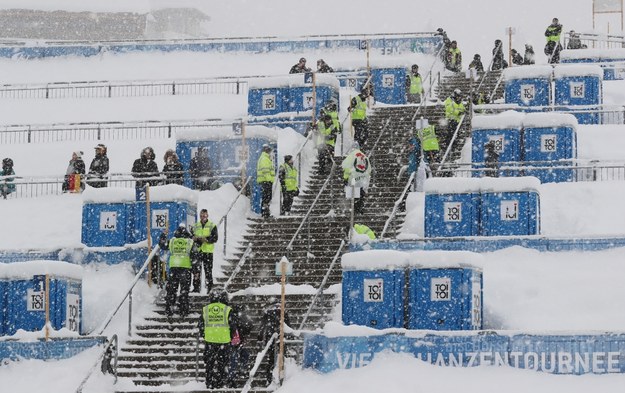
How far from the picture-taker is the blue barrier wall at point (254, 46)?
52406mm

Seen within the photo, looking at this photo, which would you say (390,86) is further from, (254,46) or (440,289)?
(440,289)

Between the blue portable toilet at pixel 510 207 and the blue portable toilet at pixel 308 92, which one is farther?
the blue portable toilet at pixel 308 92

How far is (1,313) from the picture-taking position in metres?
27.3

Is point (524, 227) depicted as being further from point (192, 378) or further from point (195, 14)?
point (195, 14)

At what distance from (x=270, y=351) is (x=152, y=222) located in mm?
7521

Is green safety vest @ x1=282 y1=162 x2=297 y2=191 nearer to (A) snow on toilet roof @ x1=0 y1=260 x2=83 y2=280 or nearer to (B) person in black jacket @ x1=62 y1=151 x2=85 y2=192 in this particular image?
(B) person in black jacket @ x1=62 y1=151 x2=85 y2=192

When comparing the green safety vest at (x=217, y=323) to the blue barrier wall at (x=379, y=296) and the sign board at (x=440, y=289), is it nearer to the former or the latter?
the blue barrier wall at (x=379, y=296)

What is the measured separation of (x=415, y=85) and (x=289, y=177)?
455 inches

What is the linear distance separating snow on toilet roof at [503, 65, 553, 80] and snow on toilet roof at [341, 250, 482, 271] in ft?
54.2

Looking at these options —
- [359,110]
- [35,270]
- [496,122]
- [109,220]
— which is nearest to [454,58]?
[359,110]

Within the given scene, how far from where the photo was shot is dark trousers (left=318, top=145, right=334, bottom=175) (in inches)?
1415

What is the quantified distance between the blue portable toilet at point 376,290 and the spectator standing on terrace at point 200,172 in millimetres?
9519

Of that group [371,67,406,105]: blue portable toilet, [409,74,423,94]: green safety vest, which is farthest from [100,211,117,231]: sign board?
[371,67,406,105]: blue portable toilet

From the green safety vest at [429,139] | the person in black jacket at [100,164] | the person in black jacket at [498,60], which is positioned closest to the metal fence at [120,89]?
A: the person in black jacket at [498,60]
